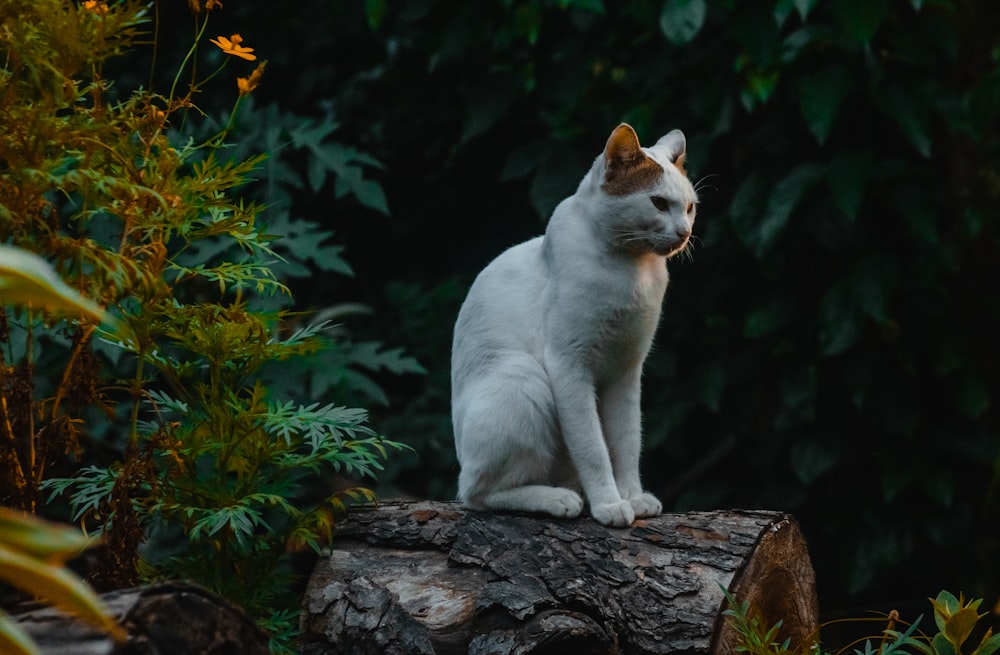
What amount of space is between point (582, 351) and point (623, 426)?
273mm

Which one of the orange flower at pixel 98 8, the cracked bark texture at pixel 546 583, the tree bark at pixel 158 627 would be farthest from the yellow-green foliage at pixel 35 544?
the cracked bark texture at pixel 546 583

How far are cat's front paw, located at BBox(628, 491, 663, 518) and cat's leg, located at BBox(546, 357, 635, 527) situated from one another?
37 mm

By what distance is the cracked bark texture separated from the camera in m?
2.29

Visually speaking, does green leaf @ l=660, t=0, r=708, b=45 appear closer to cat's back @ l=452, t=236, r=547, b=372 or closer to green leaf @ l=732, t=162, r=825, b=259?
green leaf @ l=732, t=162, r=825, b=259

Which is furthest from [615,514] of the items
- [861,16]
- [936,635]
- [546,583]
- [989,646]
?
[861,16]

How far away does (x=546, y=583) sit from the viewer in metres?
2.36

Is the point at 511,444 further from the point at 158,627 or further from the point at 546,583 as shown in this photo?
the point at 158,627

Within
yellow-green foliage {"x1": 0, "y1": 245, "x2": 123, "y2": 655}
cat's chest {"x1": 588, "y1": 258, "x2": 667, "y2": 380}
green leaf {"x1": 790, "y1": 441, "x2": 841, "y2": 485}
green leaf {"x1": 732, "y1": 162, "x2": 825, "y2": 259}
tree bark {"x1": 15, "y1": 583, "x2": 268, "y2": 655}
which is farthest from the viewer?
green leaf {"x1": 790, "y1": 441, "x2": 841, "y2": 485}

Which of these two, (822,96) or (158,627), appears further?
(822,96)

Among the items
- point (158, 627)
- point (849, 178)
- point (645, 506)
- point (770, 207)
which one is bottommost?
point (645, 506)

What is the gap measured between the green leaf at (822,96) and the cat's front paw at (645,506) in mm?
1599

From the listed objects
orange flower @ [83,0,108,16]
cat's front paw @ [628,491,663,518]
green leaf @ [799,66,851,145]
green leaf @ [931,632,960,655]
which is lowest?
green leaf @ [931,632,960,655]

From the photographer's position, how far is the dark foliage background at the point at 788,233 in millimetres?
3867

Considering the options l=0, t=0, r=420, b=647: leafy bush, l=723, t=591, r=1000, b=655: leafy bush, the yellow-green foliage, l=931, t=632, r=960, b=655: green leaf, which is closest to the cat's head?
l=0, t=0, r=420, b=647: leafy bush
